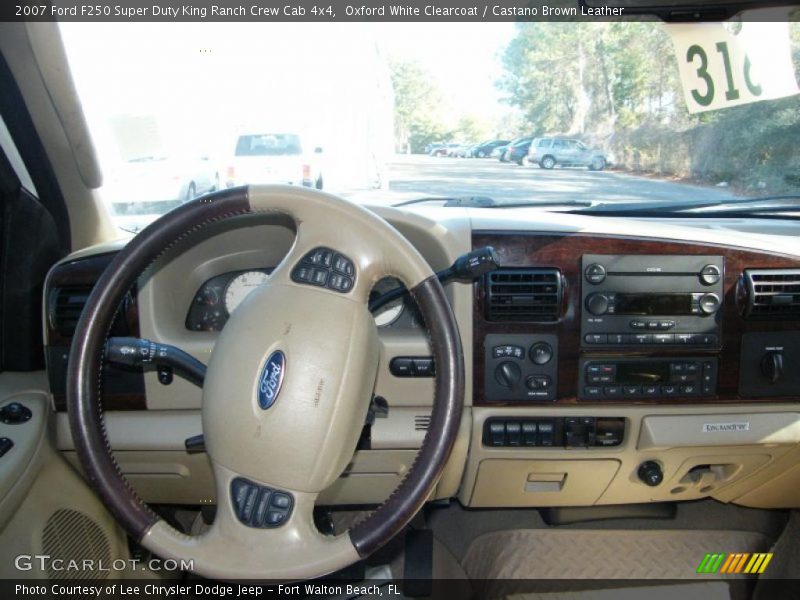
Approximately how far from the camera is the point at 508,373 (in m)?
2.04

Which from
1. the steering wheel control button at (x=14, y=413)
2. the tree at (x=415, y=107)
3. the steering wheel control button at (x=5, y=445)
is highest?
the tree at (x=415, y=107)

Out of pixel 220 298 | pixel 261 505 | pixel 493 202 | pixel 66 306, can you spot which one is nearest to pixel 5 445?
pixel 66 306

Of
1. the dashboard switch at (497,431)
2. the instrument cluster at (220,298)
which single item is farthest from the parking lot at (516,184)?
the dashboard switch at (497,431)

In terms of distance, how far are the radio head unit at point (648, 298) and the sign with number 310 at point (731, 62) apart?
0.51 m

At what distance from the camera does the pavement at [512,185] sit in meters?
2.29

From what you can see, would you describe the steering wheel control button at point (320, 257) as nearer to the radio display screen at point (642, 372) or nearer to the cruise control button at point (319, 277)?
the cruise control button at point (319, 277)

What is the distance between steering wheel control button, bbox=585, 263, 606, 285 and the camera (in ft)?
6.59

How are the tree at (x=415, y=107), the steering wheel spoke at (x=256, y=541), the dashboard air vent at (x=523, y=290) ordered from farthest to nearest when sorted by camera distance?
the tree at (x=415, y=107) < the dashboard air vent at (x=523, y=290) < the steering wheel spoke at (x=256, y=541)

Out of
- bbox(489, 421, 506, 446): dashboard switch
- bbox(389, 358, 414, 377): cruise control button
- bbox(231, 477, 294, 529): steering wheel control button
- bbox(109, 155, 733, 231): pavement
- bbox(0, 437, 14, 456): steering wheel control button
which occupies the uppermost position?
bbox(109, 155, 733, 231): pavement

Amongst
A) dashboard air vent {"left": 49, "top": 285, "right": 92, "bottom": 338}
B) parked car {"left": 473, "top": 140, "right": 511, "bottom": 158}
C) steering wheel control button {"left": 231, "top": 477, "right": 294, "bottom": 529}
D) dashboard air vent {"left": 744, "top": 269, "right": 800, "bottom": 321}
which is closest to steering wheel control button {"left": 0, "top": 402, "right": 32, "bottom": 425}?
dashboard air vent {"left": 49, "top": 285, "right": 92, "bottom": 338}

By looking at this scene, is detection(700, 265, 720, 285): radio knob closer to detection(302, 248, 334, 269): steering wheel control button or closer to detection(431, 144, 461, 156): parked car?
detection(431, 144, 461, 156): parked car

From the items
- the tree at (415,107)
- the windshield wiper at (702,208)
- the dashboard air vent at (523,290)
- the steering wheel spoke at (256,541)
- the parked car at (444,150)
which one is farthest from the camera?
the windshield wiper at (702,208)

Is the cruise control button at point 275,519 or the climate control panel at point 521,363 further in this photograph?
the climate control panel at point 521,363

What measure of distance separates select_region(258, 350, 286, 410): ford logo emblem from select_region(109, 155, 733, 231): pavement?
37.8 inches
